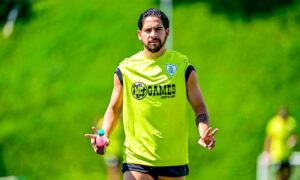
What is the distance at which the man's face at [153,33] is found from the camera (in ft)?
15.2

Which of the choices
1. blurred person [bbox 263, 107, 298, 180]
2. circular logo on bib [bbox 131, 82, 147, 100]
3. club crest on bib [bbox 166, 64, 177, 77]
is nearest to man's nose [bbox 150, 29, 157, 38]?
club crest on bib [bbox 166, 64, 177, 77]

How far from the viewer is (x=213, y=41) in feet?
79.7

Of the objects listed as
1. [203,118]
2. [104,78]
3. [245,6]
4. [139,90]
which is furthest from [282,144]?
[245,6]

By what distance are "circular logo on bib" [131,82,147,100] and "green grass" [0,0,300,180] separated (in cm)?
1455

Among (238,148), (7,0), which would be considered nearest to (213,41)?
(238,148)

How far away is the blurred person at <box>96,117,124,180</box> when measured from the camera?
13977mm

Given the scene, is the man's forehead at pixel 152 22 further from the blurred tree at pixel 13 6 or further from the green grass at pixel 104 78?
the blurred tree at pixel 13 6

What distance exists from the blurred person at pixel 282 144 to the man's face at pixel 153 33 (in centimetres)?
979

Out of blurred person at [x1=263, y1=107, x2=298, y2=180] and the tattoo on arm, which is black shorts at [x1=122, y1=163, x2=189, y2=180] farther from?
blurred person at [x1=263, y1=107, x2=298, y2=180]

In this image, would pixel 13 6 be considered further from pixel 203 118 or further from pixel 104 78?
pixel 203 118

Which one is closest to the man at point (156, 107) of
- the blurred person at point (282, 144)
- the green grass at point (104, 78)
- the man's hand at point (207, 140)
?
the man's hand at point (207, 140)

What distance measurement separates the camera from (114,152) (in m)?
14.3

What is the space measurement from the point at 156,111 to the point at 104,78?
19.0m

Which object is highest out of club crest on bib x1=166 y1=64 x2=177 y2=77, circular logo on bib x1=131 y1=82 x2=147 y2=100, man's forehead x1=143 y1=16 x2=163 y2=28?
man's forehead x1=143 y1=16 x2=163 y2=28
